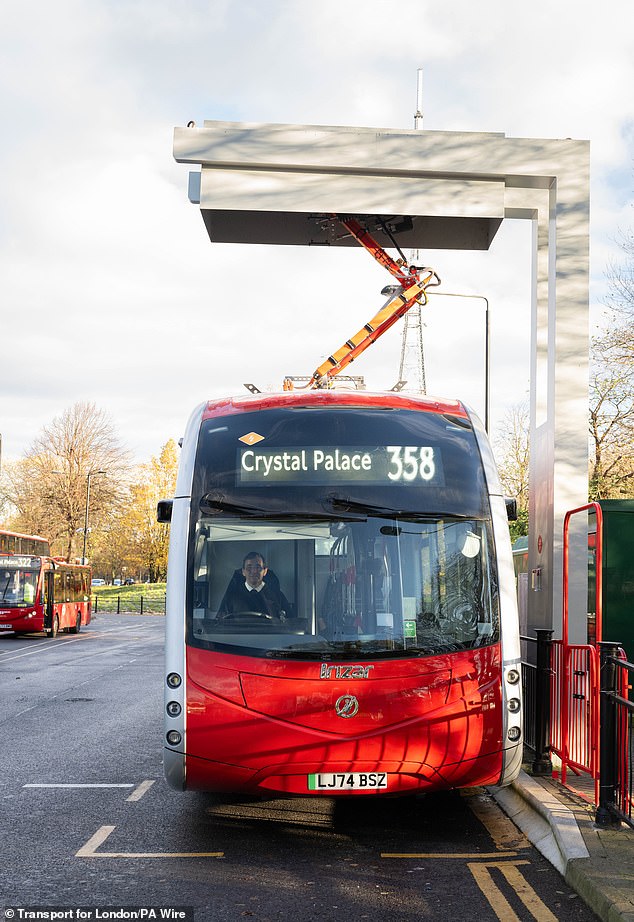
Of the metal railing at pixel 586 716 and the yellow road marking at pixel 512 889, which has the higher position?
the metal railing at pixel 586 716

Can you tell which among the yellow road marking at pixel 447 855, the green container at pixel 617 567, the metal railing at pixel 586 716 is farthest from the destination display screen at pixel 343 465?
the green container at pixel 617 567

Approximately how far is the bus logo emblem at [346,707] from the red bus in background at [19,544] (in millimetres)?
29999

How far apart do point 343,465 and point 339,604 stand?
1065mm

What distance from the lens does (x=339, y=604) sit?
7145 mm

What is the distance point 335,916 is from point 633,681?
8.24ft

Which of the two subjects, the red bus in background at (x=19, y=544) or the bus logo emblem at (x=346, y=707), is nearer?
the bus logo emblem at (x=346, y=707)

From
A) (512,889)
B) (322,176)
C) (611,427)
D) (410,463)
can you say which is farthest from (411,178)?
(611,427)

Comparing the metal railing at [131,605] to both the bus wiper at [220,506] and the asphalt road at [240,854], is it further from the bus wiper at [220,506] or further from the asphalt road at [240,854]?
the bus wiper at [220,506]

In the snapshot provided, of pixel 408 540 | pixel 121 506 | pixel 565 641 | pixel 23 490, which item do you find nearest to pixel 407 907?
pixel 408 540

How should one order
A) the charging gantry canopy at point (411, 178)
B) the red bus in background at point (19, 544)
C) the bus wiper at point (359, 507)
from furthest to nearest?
the red bus in background at point (19, 544) < the charging gantry canopy at point (411, 178) < the bus wiper at point (359, 507)

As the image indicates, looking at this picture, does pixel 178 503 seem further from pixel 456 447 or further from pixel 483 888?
pixel 483 888

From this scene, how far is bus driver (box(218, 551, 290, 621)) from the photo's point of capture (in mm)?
7152

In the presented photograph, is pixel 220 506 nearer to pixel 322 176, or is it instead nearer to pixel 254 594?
pixel 254 594

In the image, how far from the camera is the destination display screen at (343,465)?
24.7 feet
